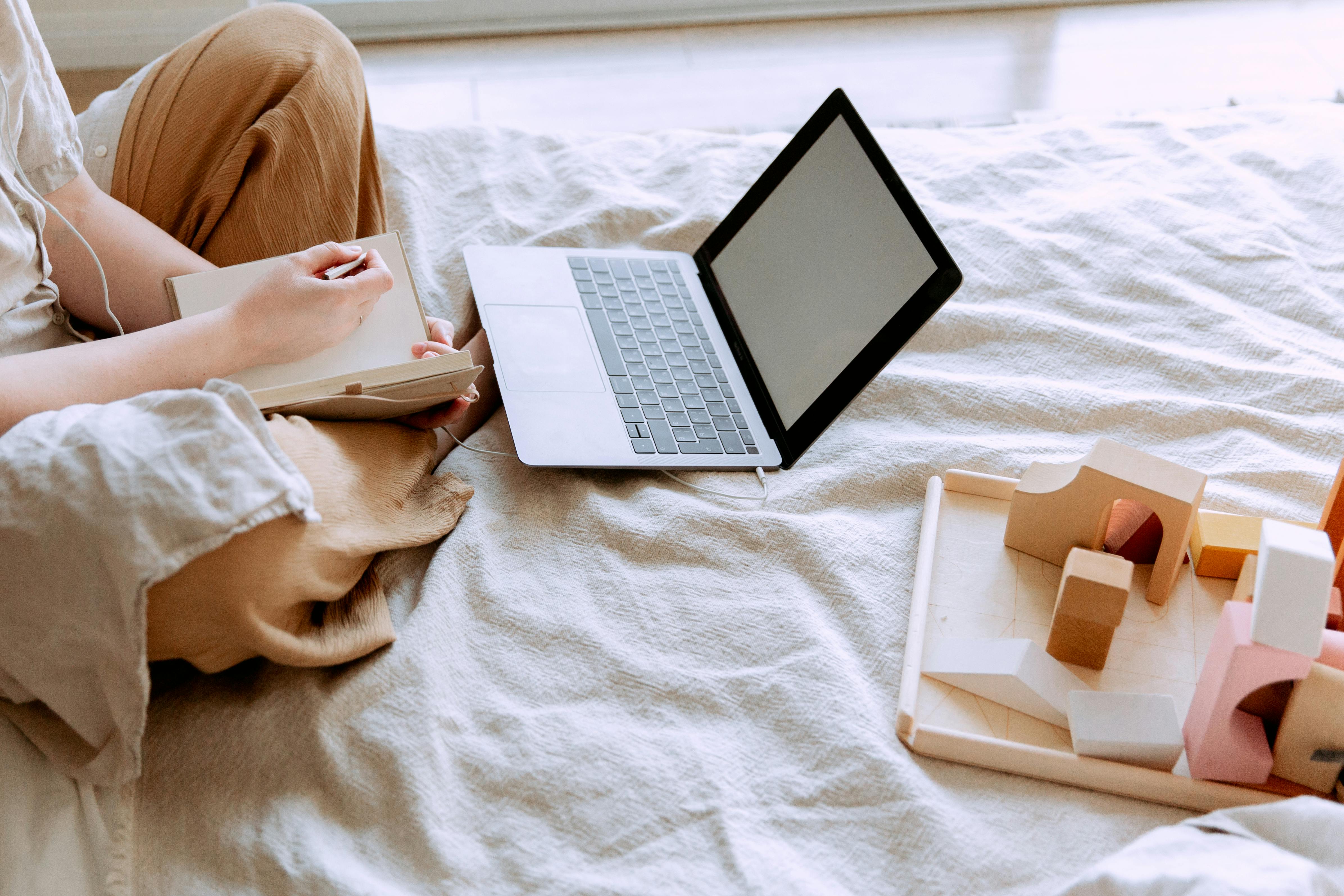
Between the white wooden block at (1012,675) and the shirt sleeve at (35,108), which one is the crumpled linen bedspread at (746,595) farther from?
the shirt sleeve at (35,108)

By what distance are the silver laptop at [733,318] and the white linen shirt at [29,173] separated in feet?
1.10

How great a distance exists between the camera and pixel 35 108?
80 cm

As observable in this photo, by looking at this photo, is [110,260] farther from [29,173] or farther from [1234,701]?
[1234,701]

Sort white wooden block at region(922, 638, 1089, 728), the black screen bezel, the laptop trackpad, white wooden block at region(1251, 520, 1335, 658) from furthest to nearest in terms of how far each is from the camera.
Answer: the laptop trackpad < the black screen bezel < white wooden block at region(922, 638, 1089, 728) < white wooden block at region(1251, 520, 1335, 658)

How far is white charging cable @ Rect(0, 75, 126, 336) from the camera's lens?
77 cm

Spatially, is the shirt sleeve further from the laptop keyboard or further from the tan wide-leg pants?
the laptop keyboard

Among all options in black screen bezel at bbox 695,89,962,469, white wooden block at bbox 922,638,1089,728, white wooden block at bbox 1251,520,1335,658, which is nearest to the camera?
white wooden block at bbox 1251,520,1335,658

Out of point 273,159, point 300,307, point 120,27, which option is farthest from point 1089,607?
point 120,27

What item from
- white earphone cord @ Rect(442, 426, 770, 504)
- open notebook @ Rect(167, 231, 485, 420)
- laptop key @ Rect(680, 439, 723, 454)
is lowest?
white earphone cord @ Rect(442, 426, 770, 504)

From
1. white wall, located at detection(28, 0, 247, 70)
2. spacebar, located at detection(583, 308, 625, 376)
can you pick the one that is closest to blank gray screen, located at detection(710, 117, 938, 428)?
spacebar, located at detection(583, 308, 625, 376)

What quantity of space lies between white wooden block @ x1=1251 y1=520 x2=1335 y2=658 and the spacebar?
0.52 metres

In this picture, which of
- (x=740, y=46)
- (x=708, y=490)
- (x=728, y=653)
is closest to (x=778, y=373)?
(x=708, y=490)

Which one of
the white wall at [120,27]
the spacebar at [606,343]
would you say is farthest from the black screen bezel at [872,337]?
the white wall at [120,27]

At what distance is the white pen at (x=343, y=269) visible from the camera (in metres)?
0.81
